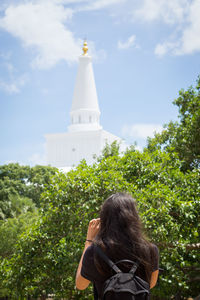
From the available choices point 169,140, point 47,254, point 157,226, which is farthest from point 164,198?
point 169,140

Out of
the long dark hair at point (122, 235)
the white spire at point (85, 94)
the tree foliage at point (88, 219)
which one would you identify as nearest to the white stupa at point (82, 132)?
the white spire at point (85, 94)

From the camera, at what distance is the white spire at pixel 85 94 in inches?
1854

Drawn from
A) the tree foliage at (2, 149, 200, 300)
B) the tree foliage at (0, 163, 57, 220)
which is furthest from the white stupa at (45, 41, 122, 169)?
the tree foliage at (2, 149, 200, 300)

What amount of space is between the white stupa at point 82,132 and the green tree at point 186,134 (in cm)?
3324

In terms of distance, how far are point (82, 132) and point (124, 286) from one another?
46963mm

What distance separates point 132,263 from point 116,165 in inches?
281

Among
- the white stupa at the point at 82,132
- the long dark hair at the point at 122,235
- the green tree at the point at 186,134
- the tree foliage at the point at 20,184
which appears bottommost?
the long dark hair at the point at 122,235

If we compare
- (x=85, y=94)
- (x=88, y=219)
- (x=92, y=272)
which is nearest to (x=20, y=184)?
(x=85, y=94)

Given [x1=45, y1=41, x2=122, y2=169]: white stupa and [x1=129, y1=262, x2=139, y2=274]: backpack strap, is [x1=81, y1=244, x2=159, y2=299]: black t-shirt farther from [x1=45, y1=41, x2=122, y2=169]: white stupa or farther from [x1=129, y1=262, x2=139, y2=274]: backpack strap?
[x1=45, y1=41, x2=122, y2=169]: white stupa

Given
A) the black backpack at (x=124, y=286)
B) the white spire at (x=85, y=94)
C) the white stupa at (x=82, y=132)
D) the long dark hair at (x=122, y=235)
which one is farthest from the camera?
the white stupa at (x=82, y=132)

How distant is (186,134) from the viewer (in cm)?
1194

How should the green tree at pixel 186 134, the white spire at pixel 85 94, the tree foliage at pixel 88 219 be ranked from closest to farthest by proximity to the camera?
1. the tree foliage at pixel 88 219
2. the green tree at pixel 186 134
3. the white spire at pixel 85 94

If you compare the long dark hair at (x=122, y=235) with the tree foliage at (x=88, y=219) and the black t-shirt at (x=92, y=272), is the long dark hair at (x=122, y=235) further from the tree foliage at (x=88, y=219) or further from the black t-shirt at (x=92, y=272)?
the tree foliage at (x=88, y=219)

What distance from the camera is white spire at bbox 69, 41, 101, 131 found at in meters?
47.1
